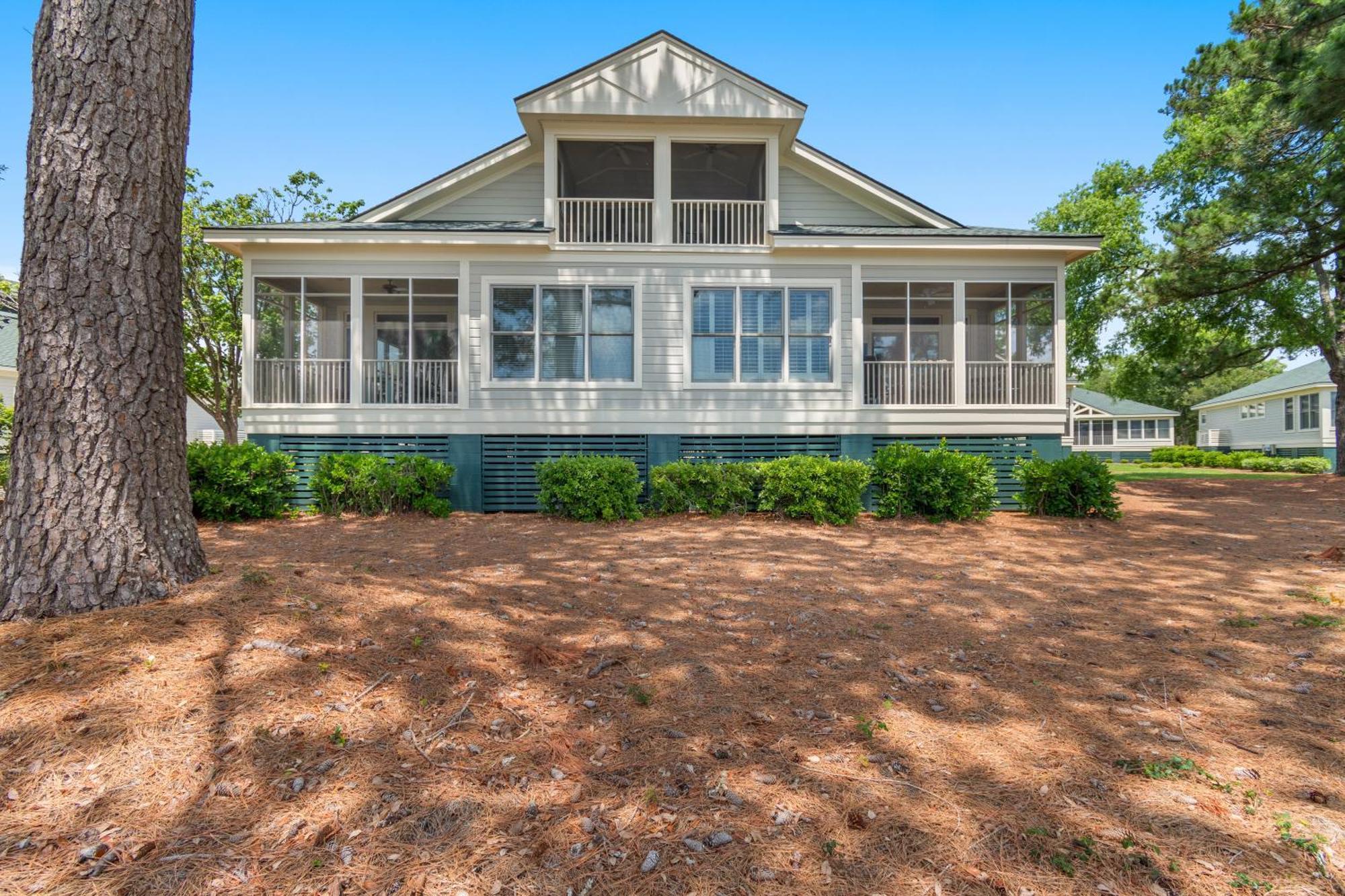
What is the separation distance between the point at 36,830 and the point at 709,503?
7934 millimetres

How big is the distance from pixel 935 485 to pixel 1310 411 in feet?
112

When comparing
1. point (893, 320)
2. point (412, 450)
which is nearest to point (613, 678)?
point (412, 450)

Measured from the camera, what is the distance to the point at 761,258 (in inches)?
456

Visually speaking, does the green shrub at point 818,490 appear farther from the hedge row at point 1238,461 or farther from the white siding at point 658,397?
the hedge row at point 1238,461

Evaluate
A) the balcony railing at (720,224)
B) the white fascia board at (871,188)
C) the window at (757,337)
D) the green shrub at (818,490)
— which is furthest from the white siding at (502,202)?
the green shrub at (818,490)

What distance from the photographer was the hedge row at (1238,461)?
2555 cm

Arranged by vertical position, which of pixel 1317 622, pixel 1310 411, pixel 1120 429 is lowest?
pixel 1317 622

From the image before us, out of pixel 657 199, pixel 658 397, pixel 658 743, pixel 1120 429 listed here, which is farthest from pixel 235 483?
pixel 1120 429

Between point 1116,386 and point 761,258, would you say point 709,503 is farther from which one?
point 1116,386

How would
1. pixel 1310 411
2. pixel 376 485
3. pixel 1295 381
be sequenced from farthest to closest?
1. pixel 1295 381
2. pixel 1310 411
3. pixel 376 485

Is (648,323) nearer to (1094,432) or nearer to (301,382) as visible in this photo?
(301,382)

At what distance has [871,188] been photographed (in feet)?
41.7

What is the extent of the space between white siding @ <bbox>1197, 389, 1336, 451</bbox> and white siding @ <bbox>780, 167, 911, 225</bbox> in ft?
95.8

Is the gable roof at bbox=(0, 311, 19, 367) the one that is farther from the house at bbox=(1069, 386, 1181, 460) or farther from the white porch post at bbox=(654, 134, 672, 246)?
the house at bbox=(1069, 386, 1181, 460)
